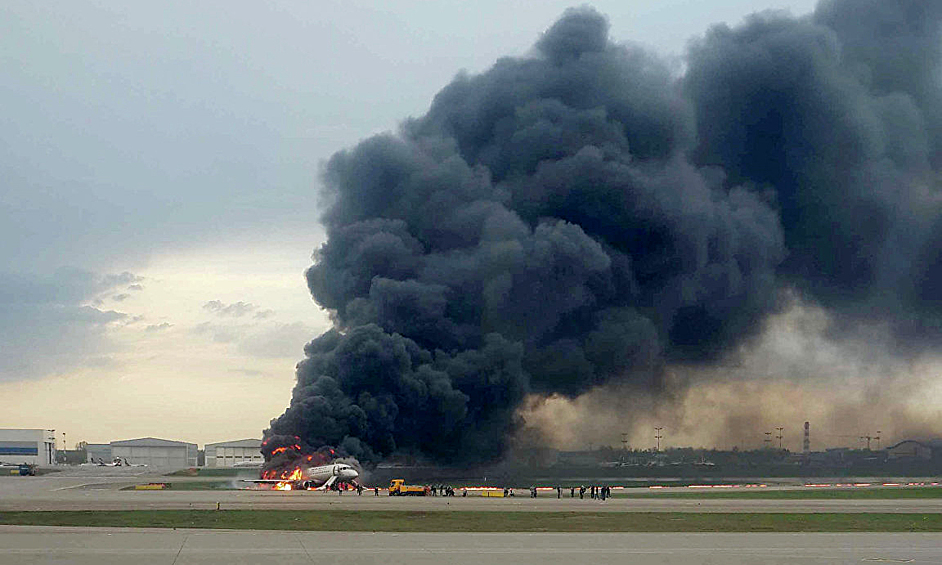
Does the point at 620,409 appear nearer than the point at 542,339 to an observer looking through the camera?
No

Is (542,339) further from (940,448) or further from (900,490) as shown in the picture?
(940,448)

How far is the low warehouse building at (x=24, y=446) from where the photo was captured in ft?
610

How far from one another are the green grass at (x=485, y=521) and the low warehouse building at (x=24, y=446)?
485ft

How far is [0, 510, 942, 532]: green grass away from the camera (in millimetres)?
44969

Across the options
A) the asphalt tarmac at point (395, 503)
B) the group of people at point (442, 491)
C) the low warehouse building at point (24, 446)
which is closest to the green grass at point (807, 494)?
the asphalt tarmac at point (395, 503)

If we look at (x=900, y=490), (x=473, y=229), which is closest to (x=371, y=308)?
(x=473, y=229)

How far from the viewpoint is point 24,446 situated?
189m

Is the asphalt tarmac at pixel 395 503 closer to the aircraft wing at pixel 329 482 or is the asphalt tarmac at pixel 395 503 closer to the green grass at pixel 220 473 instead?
the aircraft wing at pixel 329 482

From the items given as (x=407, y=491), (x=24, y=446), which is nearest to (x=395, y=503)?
(x=407, y=491)

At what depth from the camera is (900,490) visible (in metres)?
84.8

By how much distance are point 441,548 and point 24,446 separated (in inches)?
6855

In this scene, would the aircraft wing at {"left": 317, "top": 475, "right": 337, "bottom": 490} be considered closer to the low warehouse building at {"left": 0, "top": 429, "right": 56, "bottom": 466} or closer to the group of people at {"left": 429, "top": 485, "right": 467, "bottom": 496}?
the group of people at {"left": 429, "top": 485, "right": 467, "bottom": 496}

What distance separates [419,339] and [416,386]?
8283 millimetres

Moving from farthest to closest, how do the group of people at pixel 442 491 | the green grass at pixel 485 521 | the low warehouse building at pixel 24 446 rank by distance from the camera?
the low warehouse building at pixel 24 446
the group of people at pixel 442 491
the green grass at pixel 485 521
